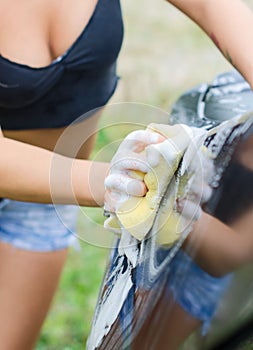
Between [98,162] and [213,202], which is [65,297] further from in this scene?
[213,202]

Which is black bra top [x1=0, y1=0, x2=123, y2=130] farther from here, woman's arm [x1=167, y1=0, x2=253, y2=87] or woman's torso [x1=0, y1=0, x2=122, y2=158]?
woman's arm [x1=167, y1=0, x2=253, y2=87]

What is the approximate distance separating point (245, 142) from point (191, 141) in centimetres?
9

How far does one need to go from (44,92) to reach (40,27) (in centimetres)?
13

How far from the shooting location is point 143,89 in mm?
4039

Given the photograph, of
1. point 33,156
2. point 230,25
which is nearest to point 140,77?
point 230,25

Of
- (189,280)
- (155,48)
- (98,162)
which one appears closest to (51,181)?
(98,162)

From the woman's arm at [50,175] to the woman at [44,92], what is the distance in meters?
0.22

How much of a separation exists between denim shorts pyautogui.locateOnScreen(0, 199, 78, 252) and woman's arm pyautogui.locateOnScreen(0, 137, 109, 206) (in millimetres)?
619

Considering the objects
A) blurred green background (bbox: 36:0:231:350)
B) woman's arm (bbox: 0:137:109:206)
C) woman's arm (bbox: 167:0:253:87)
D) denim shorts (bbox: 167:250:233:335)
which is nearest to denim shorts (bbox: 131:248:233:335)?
denim shorts (bbox: 167:250:233:335)

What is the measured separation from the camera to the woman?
1.71 metres

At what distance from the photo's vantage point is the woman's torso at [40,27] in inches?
67.4

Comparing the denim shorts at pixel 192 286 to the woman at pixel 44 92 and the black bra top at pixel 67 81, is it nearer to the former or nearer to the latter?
the woman at pixel 44 92

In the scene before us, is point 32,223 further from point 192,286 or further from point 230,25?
point 192,286

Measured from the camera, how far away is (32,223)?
6.47 feet
